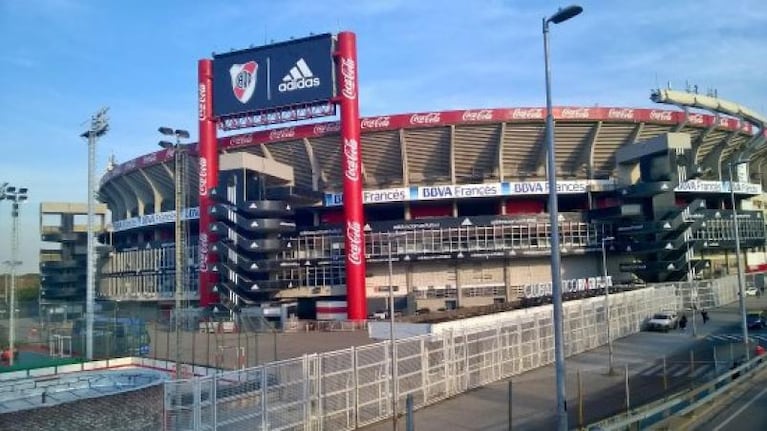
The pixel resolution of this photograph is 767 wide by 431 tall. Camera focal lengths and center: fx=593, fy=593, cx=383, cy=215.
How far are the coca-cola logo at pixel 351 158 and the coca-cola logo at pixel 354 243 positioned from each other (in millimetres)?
4198

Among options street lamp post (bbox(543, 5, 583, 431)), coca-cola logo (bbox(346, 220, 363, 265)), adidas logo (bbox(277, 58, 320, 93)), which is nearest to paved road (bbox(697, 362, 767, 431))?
street lamp post (bbox(543, 5, 583, 431))

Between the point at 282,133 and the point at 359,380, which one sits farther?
the point at 282,133

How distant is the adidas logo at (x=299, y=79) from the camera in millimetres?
55531

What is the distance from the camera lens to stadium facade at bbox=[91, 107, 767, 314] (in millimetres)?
59094

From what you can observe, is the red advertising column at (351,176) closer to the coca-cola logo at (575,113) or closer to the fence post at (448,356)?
the coca-cola logo at (575,113)

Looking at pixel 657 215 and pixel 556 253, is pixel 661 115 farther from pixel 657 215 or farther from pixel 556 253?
pixel 556 253

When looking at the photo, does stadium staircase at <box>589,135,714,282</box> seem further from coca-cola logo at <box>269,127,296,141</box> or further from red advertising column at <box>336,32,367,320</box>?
coca-cola logo at <box>269,127,296,141</box>

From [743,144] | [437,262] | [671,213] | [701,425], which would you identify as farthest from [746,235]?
[701,425]

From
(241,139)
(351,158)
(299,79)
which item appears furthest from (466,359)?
(241,139)

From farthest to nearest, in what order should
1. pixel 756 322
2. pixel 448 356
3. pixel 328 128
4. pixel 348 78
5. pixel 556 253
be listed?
pixel 328 128, pixel 348 78, pixel 756 322, pixel 448 356, pixel 556 253

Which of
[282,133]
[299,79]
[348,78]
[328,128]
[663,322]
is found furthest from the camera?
[282,133]

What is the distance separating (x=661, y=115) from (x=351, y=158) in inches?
1370

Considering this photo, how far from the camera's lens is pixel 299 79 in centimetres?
5625

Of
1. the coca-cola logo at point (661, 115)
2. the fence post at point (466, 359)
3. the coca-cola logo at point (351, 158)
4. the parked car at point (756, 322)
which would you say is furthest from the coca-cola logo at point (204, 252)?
the coca-cola logo at point (661, 115)
